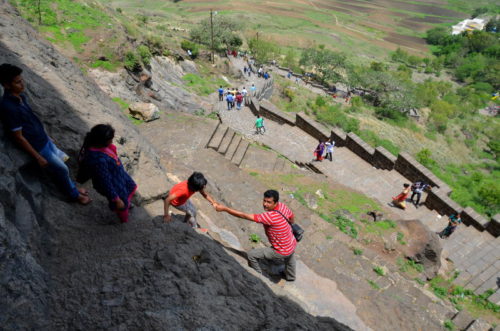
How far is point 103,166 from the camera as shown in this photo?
3.68m

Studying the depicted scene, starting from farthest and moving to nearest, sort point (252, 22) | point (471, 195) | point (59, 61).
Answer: point (252, 22) → point (471, 195) → point (59, 61)

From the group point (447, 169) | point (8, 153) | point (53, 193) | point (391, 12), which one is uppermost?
point (391, 12)

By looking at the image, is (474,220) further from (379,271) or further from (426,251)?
(379,271)

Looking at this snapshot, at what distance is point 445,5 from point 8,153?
6021 inches

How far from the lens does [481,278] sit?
9820mm

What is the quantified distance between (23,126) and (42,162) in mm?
429

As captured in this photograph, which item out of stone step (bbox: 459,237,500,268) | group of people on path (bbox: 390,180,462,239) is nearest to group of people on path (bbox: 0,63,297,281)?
stone step (bbox: 459,237,500,268)

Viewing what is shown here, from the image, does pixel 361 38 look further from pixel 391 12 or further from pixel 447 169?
pixel 447 169

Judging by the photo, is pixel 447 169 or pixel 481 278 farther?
pixel 447 169

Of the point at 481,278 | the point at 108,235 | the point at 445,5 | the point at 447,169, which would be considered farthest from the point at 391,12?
the point at 108,235

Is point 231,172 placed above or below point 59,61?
below

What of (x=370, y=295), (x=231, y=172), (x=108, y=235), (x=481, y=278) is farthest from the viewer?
(x=231, y=172)

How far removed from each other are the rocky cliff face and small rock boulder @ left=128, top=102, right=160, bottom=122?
25.4ft

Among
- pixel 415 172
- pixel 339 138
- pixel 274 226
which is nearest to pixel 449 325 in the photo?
pixel 274 226
